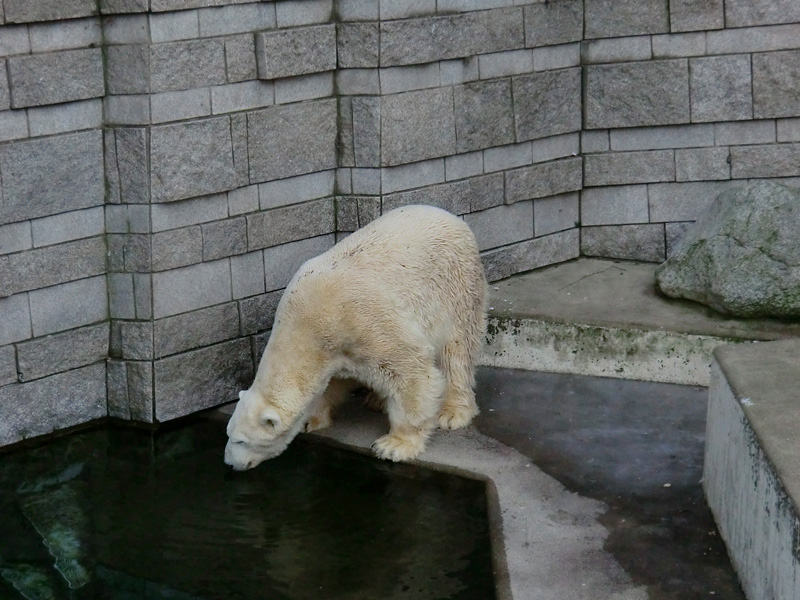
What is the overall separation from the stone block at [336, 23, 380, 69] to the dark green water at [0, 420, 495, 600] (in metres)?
2.21

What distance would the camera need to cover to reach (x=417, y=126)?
6980 millimetres

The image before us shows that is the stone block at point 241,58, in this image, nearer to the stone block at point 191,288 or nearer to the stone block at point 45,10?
the stone block at point 45,10

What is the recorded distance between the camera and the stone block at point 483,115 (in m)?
7.23

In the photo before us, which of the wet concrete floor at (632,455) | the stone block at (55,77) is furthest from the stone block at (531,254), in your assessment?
the stone block at (55,77)

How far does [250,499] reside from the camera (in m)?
5.73

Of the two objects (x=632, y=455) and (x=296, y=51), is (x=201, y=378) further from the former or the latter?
(x=632, y=455)

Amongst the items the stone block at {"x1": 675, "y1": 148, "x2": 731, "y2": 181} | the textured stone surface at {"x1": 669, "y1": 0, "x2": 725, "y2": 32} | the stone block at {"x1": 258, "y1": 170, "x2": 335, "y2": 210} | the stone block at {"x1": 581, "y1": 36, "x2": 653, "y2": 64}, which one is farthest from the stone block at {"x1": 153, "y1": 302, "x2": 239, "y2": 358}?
the textured stone surface at {"x1": 669, "y1": 0, "x2": 725, "y2": 32}

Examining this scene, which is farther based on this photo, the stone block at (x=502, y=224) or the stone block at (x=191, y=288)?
the stone block at (x=502, y=224)

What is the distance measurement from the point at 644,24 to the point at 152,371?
3.98 meters


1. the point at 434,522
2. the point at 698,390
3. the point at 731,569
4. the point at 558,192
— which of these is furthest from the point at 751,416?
the point at 558,192

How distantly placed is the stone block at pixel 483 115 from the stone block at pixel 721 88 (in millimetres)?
1305

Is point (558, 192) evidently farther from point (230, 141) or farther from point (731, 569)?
point (731, 569)

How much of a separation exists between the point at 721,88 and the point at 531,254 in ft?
5.50

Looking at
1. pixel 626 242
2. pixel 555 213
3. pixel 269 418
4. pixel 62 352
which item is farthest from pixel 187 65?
pixel 626 242
